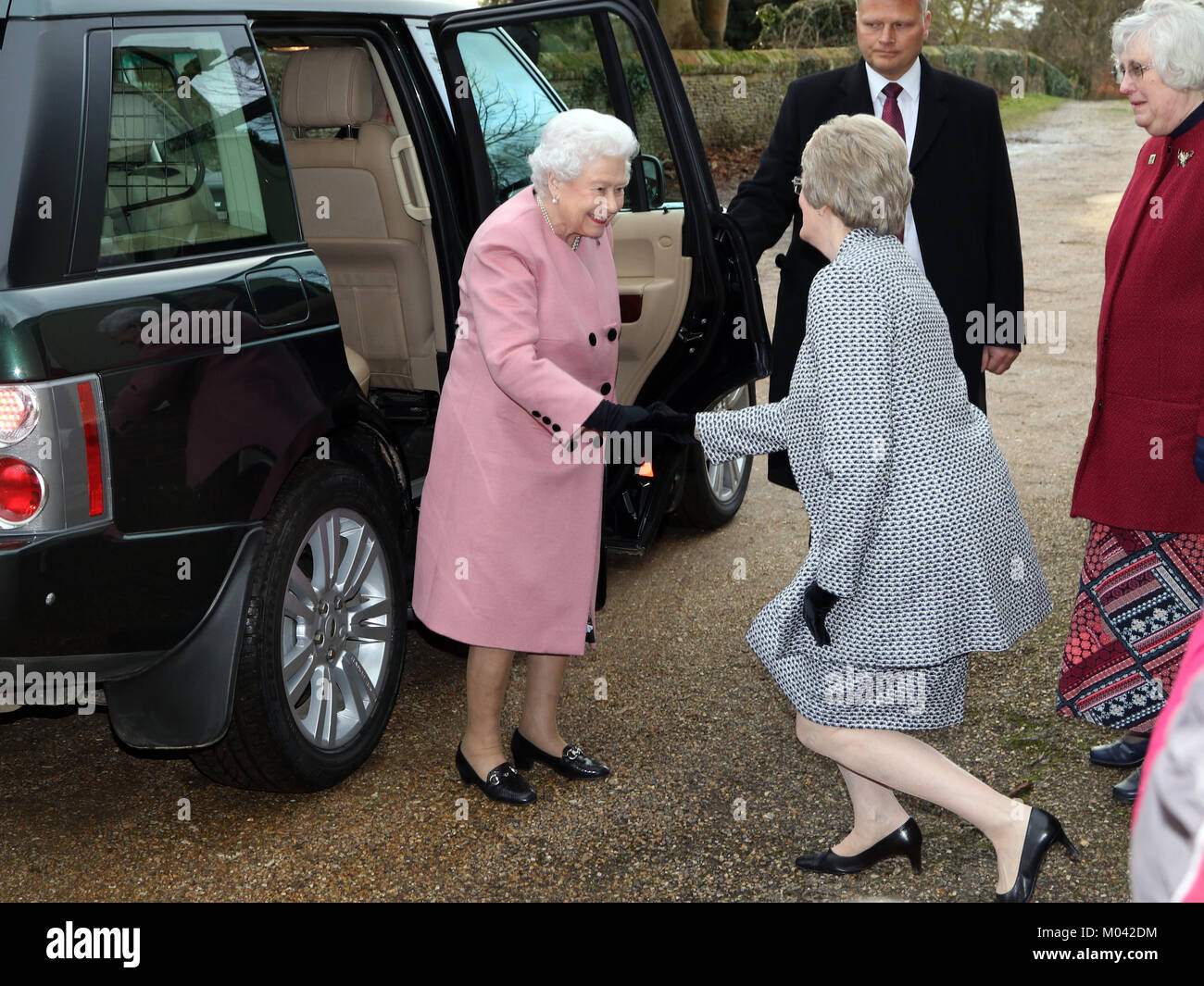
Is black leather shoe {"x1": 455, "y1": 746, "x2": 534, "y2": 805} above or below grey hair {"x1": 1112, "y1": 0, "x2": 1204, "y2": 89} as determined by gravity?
below

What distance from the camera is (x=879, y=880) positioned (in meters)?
3.31

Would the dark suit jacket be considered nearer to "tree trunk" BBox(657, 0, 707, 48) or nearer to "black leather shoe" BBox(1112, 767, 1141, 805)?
"black leather shoe" BBox(1112, 767, 1141, 805)

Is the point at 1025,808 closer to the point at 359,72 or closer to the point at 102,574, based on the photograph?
the point at 102,574

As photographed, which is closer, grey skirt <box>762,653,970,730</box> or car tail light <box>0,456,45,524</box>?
car tail light <box>0,456,45,524</box>

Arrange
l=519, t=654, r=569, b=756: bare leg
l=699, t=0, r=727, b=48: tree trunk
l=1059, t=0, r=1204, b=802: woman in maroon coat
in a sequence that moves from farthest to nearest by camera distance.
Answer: l=699, t=0, r=727, b=48: tree trunk
l=519, t=654, r=569, b=756: bare leg
l=1059, t=0, r=1204, b=802: woman in maroon coat

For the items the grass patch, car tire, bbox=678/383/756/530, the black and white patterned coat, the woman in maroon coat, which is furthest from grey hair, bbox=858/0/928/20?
the grass patch

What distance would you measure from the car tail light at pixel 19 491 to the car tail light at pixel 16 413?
0.05m

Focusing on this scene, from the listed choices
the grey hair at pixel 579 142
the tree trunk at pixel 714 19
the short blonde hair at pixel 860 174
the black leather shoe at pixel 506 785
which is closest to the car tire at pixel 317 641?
the black leather shoe at pixel 506 785

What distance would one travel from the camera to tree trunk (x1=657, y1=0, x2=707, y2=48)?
21031mm

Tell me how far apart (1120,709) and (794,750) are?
0.91 meters

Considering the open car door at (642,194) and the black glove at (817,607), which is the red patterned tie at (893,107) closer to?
the open car door at (642,194)

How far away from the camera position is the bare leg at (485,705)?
3686mm

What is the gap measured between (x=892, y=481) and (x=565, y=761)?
1.42m

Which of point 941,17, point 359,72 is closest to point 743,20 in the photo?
point 941,17
